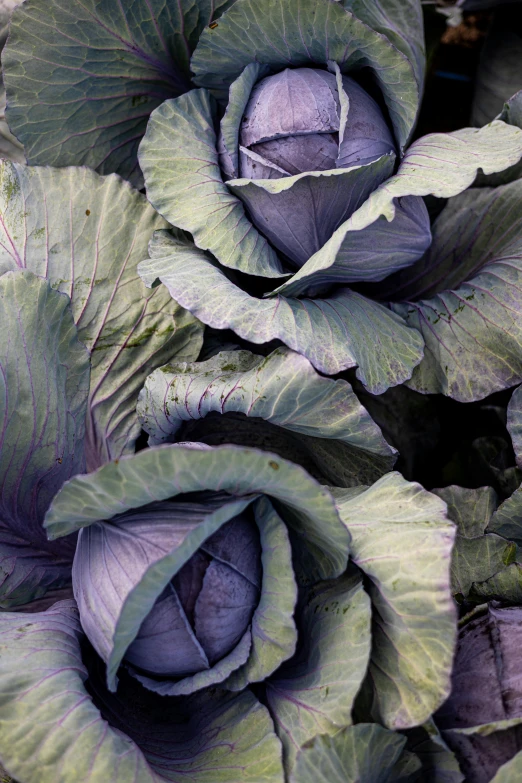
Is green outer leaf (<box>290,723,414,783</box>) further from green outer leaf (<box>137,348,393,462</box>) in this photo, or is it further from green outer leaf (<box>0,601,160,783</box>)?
green outer leaf (<box>137,348,393,462</box>)

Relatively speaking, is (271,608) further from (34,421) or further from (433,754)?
(34,421)

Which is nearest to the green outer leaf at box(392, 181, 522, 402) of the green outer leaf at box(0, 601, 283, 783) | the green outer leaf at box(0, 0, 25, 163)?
the green outer leaf at box(0, 601, 283, 783)

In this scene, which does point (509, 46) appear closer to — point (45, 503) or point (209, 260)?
point (209, 260)

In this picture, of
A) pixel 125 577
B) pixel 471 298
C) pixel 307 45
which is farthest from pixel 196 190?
pixel 125 577

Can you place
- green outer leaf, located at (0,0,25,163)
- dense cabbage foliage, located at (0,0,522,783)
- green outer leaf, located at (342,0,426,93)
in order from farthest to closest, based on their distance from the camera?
green outer leaf, located at (0,0,25,163) → green outer leaf, located at (342,0,426,93) → dense cabbage foliage, located at (0,0,522,783)

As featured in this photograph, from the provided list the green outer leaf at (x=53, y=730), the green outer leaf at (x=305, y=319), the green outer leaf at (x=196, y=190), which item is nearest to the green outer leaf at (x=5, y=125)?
the green outer leaf at (x=196, y=190)

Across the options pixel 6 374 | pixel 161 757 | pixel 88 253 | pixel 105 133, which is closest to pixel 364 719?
pixel 161 757

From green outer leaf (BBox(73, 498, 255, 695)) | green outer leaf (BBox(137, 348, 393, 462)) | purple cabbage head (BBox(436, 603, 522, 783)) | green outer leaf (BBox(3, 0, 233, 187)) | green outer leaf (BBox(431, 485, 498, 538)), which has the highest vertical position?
green outer leaf (BBox(3, 0, 233, 187))

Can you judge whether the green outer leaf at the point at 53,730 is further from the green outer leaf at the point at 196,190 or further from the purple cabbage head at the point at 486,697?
the green outer leaf at the point at 196,190
